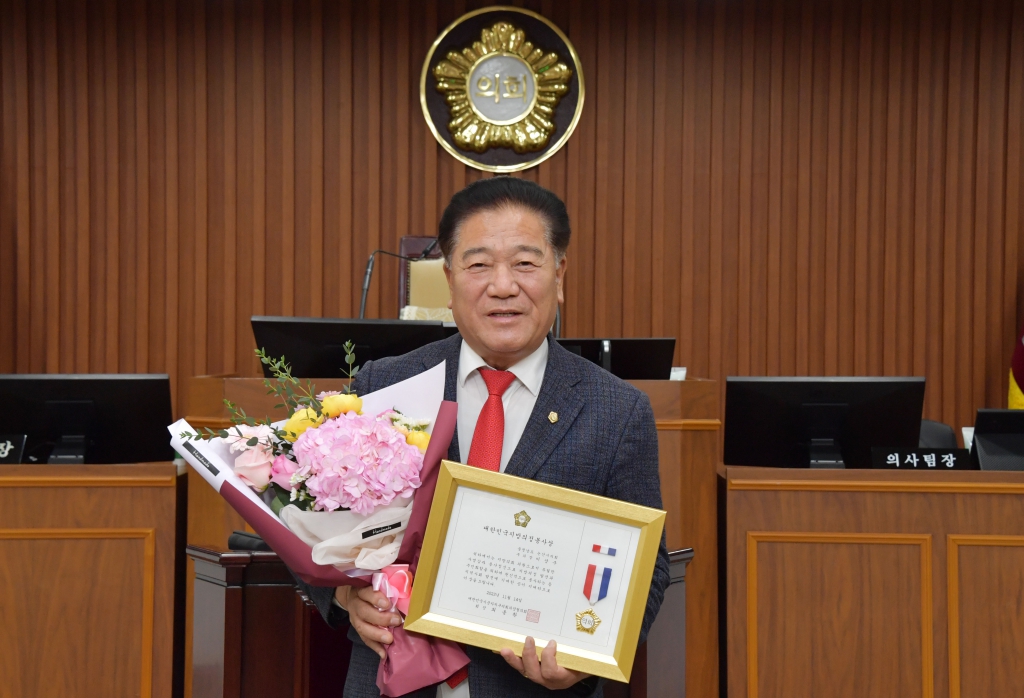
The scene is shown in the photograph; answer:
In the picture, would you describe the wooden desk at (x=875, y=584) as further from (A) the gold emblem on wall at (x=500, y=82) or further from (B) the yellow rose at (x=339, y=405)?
(A) the gold emblem on wall at (x=500, y=82)

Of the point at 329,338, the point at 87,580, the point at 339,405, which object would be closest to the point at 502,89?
the point at 329,338

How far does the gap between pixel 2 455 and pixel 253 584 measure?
1150 millimetres

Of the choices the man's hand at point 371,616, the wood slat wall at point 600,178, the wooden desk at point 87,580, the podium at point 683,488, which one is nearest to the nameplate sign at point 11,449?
the wooden desk at point 87,580

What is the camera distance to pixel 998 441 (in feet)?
7.93

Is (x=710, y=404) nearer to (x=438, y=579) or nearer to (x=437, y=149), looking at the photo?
(x=438, y=579)

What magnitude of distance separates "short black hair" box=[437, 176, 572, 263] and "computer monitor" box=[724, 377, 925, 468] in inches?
47.9

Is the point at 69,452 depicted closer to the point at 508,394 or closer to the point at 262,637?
the point at 262,637

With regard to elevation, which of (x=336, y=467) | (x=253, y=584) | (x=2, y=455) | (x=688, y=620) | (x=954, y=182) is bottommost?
(x=688, y=620)

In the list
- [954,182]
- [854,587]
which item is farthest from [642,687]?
[954,182]

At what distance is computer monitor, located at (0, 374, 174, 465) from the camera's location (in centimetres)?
244

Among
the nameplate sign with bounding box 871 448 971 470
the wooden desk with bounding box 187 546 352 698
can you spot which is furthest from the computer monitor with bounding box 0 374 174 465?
the nameplate sign with bounding box 871 448 971 470

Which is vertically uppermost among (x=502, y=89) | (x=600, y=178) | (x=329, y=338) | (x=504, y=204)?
(x=502, y=89)

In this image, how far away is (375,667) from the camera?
4.24ft

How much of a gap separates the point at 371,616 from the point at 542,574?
25 centimetres
